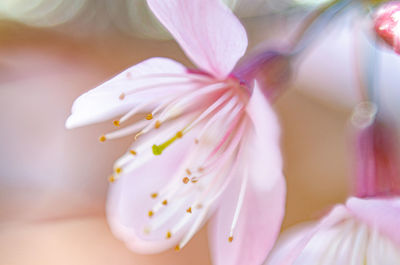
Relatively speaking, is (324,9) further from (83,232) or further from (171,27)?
(83,232)

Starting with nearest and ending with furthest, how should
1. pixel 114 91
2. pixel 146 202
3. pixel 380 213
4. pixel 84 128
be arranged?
Result: pixel 380 213
pixel 114 91
pixel 146 202
pixel 84 128

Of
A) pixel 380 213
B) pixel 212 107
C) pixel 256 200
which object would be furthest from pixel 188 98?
pixel 380 213

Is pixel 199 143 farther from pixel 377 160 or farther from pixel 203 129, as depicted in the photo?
pixel 377 160

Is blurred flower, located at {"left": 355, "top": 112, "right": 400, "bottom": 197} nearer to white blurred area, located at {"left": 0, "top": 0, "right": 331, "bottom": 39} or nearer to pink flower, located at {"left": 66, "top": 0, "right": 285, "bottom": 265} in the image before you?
pink flower, located at {"left": 66, "top": 0, "right": 285, "bottom": 265}

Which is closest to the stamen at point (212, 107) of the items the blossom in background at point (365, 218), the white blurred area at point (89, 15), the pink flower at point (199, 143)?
the pink flower at point (199, 143)

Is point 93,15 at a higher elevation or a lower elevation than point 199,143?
higher

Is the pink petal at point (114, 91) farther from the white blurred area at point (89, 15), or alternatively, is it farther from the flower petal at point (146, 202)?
the white blurred area at point (89, 15)
